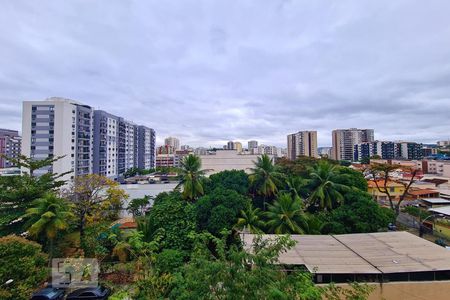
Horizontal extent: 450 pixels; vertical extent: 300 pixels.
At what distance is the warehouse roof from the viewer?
8.32m

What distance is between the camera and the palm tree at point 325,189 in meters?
17.4

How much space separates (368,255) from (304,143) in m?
78.9

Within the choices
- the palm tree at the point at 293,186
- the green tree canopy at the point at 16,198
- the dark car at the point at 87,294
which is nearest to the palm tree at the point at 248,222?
the palm tree at the point at 293,186

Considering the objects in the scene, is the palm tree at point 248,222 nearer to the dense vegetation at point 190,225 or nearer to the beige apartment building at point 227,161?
the dense vegetation at point 190,225

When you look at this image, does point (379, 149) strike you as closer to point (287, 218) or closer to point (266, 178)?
point (266, 178)

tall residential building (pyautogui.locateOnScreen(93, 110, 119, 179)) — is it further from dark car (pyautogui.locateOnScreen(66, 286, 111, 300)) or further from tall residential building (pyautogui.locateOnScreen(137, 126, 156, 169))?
dark car (pyautogui.locateOnScreen(66, 286, 111, 300))

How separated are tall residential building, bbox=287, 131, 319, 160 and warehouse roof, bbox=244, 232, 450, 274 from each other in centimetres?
7316

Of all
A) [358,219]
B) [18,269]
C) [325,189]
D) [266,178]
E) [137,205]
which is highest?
[266,178]

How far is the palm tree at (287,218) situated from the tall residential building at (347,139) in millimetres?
88335

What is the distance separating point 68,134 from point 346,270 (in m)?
41.8

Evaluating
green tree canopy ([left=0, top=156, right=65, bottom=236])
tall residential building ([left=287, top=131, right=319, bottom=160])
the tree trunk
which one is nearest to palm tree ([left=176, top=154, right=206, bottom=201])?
the tree trunk

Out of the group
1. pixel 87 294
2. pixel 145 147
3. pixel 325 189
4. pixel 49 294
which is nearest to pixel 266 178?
pixel 325 189

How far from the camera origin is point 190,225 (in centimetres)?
1366

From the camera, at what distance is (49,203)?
12.4 meters
